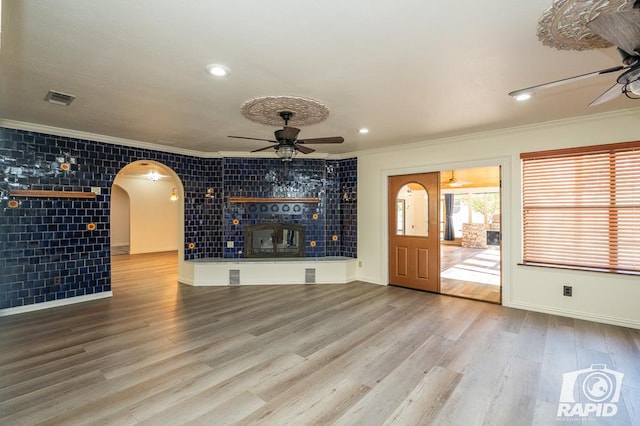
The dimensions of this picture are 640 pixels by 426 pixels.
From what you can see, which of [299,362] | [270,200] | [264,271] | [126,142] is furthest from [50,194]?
[299,362]

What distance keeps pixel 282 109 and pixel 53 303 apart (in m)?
4.31

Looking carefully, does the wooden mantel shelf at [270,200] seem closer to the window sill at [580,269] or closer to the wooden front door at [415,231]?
the wooden front door at [415,231]

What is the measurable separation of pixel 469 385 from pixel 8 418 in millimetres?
3248

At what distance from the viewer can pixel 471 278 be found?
19.4 feet

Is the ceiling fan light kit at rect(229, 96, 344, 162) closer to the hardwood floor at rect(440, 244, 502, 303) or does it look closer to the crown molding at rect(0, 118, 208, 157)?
the crown molding at rect(0, 118, 208, 157)

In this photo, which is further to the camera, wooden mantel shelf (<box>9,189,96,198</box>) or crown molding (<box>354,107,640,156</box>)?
wooden mantel shelf (<box>9,189,96,198</box>)

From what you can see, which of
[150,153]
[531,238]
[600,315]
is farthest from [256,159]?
[600,315]

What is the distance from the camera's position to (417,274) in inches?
201

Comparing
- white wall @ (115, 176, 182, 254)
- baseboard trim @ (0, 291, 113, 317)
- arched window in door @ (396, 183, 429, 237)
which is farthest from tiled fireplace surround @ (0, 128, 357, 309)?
white wall @ (115, 176, 182, 254)

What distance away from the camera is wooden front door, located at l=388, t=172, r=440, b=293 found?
496 cm

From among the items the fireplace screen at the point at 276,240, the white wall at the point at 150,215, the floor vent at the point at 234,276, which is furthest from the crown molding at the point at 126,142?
the white wall at the point at 150,215

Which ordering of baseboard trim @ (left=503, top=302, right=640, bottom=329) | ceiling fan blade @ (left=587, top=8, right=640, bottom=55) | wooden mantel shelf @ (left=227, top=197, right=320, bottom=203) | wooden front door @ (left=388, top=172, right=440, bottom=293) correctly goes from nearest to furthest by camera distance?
1. ceiling fan blade @ (left=587, top=8, right=640, bottom=55)
2. baseboard trim @ (left=503, top=302, right=640, bottom=329)
3. wooden front door @ (left=388, top=172, right=440, bottom=293)
4. wooden mantel shelf @ (left=227, top=197, right=320, bottom=203)

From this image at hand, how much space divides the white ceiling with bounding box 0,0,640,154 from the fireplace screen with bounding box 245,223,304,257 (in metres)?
2.43

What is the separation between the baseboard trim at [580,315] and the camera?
134 inches
